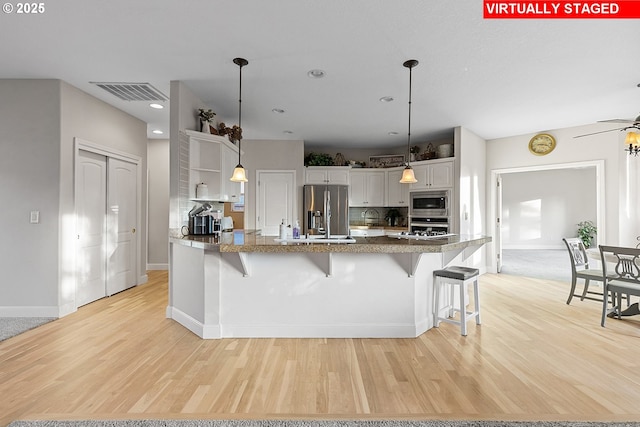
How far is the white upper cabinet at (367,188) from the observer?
6914mm

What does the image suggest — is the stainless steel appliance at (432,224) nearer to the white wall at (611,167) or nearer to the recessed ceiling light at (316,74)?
the white wall at (611,167)

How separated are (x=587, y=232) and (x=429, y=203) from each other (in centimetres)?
719

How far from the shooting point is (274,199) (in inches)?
257

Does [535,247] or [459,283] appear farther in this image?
[535,247]

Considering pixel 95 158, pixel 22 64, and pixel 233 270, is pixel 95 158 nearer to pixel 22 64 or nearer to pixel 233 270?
pixel 22 64

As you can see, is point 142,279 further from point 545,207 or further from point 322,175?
point 545,207

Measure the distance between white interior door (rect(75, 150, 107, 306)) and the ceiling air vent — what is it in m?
0.86

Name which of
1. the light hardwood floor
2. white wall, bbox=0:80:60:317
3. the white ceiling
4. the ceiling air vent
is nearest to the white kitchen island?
the light hardwood floor

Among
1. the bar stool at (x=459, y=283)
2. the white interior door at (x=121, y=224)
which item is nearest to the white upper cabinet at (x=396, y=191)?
the bar stool at (x=459, y=283)

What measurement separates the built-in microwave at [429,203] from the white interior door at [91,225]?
5.18 meters

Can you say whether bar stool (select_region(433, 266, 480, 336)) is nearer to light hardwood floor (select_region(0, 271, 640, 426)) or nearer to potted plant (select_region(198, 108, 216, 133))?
light hardwood floor (select_region(0, 271, 640, 426))

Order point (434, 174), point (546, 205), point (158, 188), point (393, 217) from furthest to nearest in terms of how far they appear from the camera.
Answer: point (546, 205) < point (393, 217) < point (158, 188) < point (434, 174)

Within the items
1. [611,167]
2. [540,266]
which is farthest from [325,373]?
[540,266]

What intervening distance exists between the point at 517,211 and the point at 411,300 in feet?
32.7
